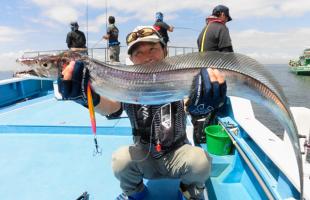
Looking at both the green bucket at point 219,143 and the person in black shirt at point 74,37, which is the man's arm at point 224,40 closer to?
the green bucket at point 219,143

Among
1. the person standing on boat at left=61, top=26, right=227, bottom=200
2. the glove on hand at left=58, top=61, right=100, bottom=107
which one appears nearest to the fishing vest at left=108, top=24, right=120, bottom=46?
the person standing on boat at left=61, top=26, right=227, bottom=200

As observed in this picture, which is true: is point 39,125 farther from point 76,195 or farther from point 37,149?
point 76,195

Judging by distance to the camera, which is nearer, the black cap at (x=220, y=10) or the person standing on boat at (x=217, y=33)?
the person standing on boat at (x=217, y=33)

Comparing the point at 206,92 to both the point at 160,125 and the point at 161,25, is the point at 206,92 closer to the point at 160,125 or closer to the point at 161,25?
the point at 160,125

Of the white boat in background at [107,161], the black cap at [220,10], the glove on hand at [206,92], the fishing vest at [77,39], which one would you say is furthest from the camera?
the fishing vest at [77,39]

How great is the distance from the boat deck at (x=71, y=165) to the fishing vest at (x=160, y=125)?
0.63 meters

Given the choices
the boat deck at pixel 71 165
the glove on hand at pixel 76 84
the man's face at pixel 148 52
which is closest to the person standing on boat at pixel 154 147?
the man's face at pixel 148 52

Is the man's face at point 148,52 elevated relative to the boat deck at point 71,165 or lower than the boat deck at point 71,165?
elevated

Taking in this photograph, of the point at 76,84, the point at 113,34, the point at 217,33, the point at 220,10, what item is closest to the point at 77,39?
the point at 113,34

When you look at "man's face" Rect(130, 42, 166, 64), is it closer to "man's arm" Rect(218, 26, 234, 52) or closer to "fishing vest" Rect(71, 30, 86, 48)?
"man's arm" Rect(218, 26, 234, 52)

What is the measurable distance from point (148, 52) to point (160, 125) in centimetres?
72

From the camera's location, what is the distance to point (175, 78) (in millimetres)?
2242

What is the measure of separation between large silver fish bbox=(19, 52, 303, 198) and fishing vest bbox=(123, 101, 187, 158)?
44 centimetres

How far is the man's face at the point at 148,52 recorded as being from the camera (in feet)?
8.71
